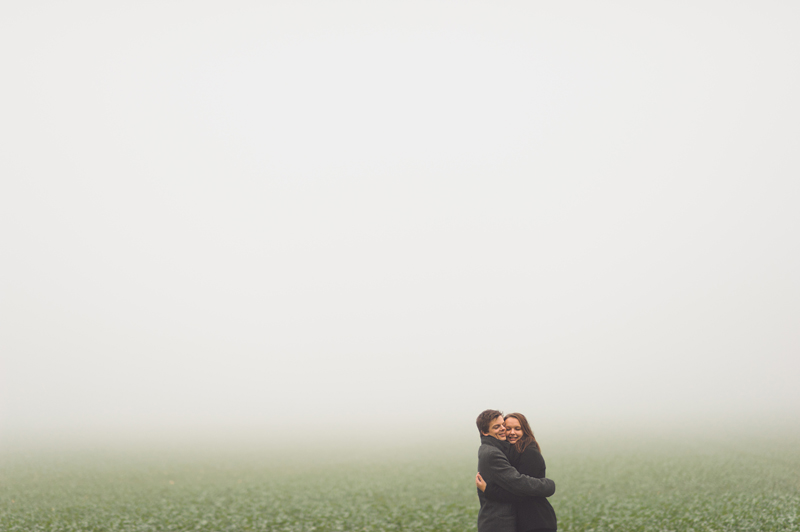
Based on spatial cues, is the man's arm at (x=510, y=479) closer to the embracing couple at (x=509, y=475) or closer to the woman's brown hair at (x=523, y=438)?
the embracing couple at (x=509, y=475)

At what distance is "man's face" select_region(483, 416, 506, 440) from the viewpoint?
26.5 ft

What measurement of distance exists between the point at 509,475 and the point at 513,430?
631 mm

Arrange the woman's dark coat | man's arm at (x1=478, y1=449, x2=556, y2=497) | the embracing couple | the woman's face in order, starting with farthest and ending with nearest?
1. the woman's face
2. the woman's dark coat
3. the embracing couple
4. man's arm at (x1=478, y1=449, x2=556, y2=497)

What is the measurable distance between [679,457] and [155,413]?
186079mm

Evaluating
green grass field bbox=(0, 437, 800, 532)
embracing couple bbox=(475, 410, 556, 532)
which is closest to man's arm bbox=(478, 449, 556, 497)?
embracing couple bbox=(475, 410, 556, 532)

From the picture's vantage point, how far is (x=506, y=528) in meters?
7.98

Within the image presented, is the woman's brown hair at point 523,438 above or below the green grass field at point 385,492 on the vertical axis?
above

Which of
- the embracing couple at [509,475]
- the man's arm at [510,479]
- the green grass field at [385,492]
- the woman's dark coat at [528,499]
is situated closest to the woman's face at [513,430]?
the embracing couple at [509,475]

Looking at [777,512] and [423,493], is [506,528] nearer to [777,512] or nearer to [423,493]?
[777,512]

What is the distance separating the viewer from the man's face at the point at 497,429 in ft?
26.5

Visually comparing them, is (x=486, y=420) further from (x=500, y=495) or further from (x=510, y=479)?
(x=500, y=495)

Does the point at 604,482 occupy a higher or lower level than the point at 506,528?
lower

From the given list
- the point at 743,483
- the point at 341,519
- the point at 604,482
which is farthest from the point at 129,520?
the point at 743,483

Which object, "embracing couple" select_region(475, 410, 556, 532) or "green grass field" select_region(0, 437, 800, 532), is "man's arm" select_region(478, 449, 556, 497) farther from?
"green grass field" select_region(0, 437, 800, 532)
